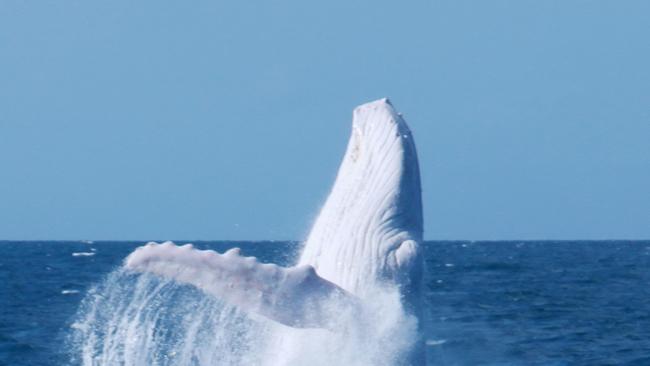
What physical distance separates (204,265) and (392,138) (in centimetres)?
135

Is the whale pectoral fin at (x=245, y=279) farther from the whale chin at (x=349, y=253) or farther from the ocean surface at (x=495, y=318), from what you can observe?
the ocean surface at (x=495, y=318)

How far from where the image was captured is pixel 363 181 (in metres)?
6.40

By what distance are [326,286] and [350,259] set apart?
0.49m

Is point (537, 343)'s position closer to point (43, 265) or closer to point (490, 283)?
point (490, 283)

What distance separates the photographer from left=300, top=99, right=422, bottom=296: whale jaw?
616 cm

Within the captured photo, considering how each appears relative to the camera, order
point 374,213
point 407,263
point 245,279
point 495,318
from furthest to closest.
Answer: point 495,318
point 374,213
point 407,263
point 245,279

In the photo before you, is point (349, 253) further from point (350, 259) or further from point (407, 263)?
point (407, 263)

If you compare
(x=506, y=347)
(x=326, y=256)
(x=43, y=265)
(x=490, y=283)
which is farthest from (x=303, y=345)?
(x=43, y=265)

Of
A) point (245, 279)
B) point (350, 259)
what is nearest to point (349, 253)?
point (350, 259)

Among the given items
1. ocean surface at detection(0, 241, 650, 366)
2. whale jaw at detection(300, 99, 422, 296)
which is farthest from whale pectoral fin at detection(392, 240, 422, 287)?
ocean surface at detection(0, 241, 650, 366)

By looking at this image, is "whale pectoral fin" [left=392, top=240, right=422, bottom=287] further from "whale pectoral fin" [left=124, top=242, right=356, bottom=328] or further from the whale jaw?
"whale pectoral fin" [left=124, top=242, right=356, bottom=328]

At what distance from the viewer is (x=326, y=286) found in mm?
5777

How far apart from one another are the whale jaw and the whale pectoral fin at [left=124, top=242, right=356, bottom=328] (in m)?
0.44

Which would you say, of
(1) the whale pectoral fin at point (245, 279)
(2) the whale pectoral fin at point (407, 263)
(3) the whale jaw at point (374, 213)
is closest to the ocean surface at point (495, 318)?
(3) the whale jaw at point (374, 213)
